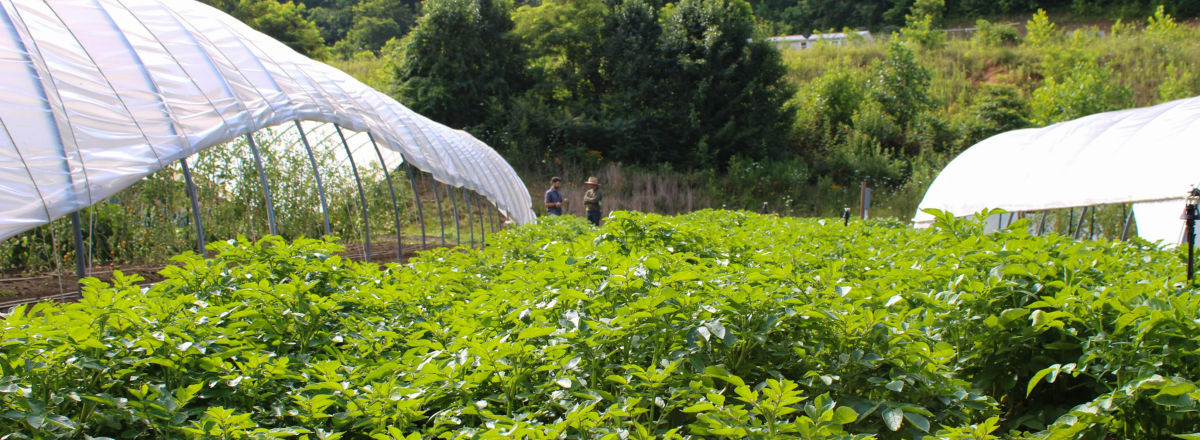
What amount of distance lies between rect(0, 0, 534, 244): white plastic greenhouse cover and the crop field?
9.10 ft

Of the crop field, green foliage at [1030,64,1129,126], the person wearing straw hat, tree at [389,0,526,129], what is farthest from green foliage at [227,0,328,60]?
the crop field

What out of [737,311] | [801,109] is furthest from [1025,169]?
[801,109]

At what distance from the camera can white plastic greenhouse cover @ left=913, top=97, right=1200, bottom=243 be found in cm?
736

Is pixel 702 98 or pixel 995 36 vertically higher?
pixel 995 36

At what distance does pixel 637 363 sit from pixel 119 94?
5.28 m

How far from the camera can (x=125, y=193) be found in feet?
25.4

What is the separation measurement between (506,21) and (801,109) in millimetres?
10630

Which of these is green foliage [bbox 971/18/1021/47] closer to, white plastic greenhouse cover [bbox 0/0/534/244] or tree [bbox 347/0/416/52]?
tree [bbox 347/0/416/52]

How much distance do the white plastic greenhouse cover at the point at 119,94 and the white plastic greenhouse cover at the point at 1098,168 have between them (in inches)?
337

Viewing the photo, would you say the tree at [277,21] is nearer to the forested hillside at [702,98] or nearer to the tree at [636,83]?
the forested hillside at [702,98]

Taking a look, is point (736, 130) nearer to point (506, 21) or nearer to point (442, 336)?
point (506, 21)

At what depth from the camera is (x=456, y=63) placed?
2177cm

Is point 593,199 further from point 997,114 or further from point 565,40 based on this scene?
point 997,114

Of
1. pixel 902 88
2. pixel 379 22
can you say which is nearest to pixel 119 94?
pixel 902 88
